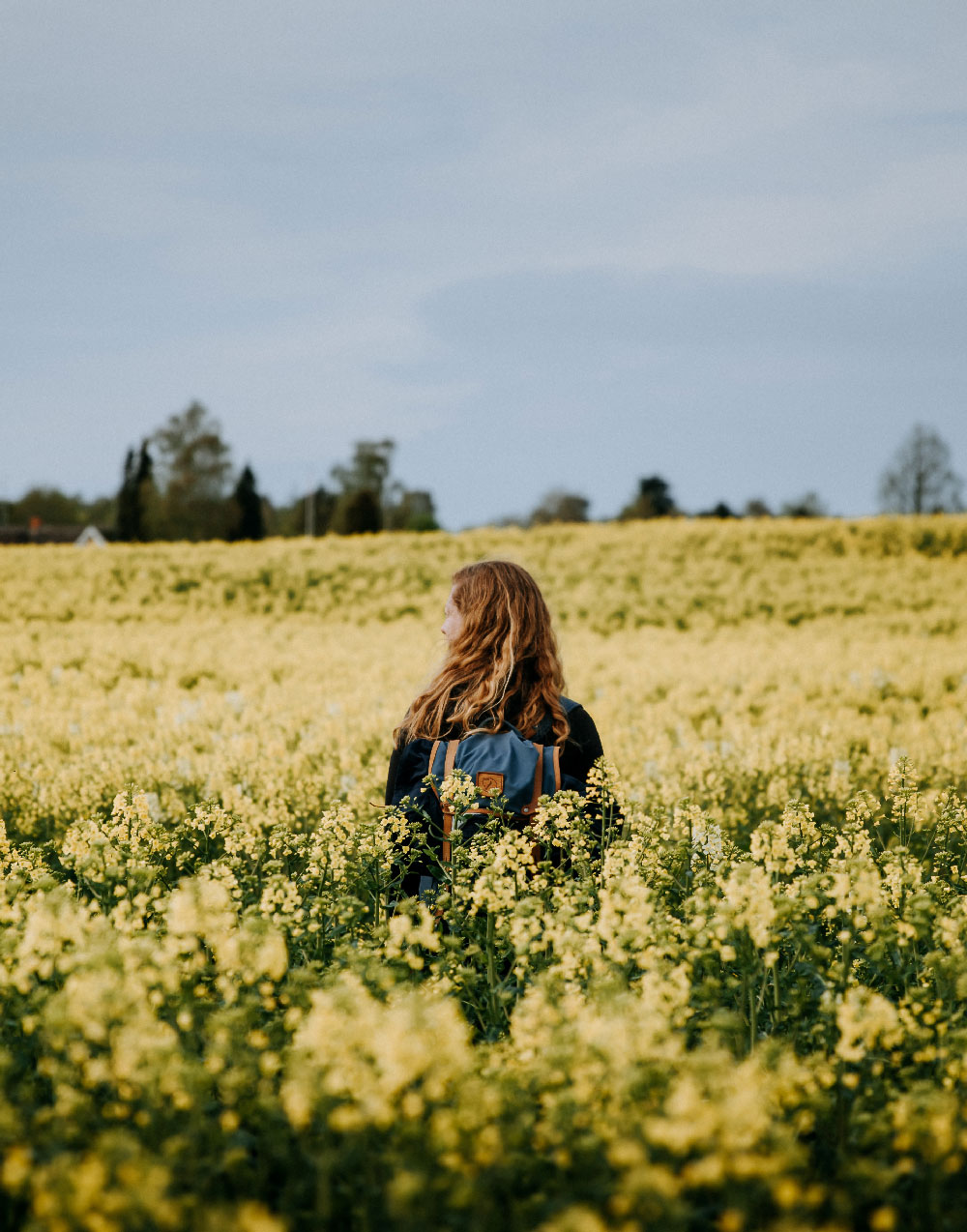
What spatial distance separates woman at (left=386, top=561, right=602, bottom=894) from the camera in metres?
3.62

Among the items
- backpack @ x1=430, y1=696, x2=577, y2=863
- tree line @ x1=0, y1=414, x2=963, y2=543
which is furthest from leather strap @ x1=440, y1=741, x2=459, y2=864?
tree line @ x1=0, y1=414, x2=963, y2=543

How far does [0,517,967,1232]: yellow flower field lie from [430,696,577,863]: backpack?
0.14m

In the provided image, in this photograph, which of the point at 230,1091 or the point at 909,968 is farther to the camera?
the point at 909,968

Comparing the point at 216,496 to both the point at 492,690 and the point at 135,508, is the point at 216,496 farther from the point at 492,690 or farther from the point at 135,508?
the point at 492,690

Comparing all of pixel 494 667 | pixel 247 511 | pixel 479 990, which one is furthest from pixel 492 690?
pixel 247 511

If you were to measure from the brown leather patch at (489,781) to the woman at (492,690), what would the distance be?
0.18 meters

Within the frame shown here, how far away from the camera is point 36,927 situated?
226cm

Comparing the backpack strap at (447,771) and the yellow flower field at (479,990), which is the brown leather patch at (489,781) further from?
the yellow flower field at (479,990)

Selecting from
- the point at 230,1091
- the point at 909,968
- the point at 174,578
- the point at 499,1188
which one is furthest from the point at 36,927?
the point at 174,578

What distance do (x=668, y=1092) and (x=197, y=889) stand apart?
127 cm

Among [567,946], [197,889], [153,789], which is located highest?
[197,889]

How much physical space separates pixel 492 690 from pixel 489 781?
37cm

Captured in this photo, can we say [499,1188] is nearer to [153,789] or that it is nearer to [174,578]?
[153,789]

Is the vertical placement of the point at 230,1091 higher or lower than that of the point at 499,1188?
higher
